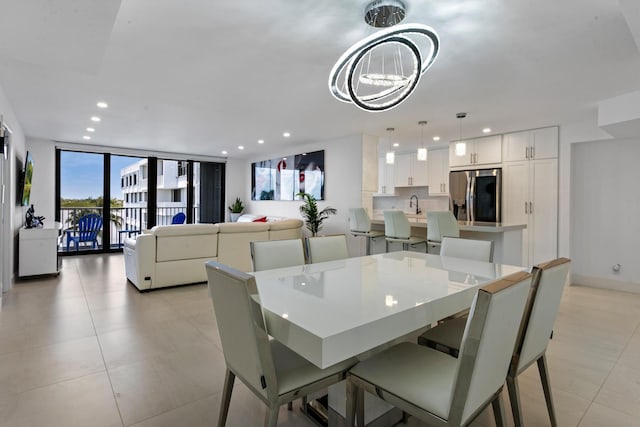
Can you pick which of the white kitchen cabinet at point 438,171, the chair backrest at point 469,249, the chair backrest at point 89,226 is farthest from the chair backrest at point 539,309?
the chair backrest at point 89,226

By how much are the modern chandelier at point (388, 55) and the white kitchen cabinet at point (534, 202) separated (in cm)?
337

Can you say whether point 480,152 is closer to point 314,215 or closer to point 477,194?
point 477,194

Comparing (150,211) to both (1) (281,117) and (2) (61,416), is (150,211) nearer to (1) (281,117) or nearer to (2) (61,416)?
(1) (281,117)

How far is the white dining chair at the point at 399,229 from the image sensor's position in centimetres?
448

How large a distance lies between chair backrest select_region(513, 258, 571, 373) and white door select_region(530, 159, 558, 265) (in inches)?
165

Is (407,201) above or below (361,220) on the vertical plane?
above

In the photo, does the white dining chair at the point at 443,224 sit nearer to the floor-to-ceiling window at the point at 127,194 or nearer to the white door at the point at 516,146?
the white door at the point at 516,146

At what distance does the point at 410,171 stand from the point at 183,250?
5.07 metres

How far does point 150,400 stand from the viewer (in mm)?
1934

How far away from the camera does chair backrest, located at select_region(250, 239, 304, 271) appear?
2295 mm

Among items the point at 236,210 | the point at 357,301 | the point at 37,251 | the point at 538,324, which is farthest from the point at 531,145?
the point at 37,251

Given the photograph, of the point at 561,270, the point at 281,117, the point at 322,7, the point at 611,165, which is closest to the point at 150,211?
the point at 281,117

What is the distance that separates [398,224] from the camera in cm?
453

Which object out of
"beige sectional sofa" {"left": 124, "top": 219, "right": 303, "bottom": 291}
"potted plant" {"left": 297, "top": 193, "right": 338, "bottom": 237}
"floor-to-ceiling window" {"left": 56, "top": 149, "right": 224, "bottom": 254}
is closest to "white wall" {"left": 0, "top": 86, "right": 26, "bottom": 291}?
"beige sectional sofa" {"left": 124, "top": 219, "right": 303, "bottom": 291}
